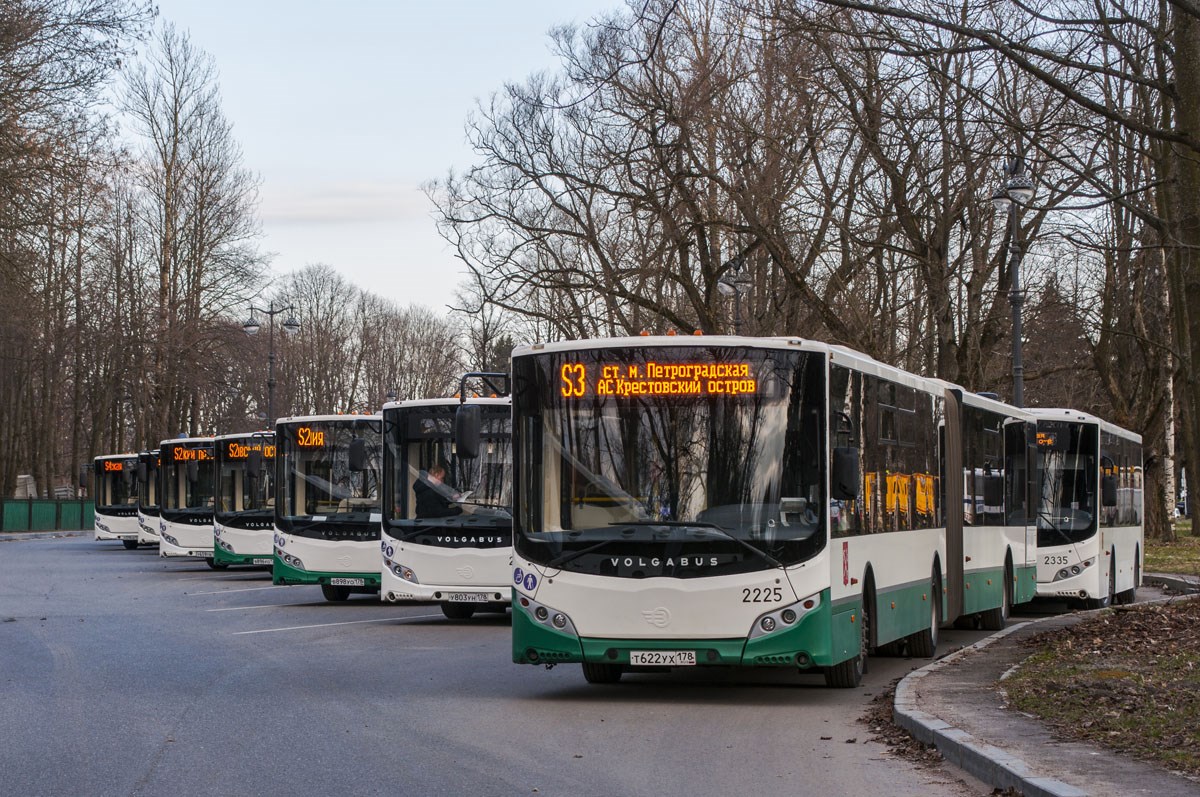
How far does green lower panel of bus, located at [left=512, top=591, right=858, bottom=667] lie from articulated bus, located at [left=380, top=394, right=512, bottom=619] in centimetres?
796

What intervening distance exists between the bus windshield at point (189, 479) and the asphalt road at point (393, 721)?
61.2 feet

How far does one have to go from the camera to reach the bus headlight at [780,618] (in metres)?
13.3

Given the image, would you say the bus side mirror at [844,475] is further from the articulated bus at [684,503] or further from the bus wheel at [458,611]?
the bus wheel at [458,611]

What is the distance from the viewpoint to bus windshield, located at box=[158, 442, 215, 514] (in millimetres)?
40500

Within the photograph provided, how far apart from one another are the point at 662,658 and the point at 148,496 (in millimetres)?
38819

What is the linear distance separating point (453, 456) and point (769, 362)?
965cm

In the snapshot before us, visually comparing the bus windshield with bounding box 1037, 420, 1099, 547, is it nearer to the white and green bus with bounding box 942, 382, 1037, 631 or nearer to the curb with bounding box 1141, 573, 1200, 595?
the white and green bus with bounding box 942, 382, 1037, 631

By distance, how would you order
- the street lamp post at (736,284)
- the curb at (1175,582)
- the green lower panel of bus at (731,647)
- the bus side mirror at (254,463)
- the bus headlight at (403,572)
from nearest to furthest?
the green lower panel of bus at (731,647) < the bus headlight at (403,572) < the curb at (1175,582) < the street lamp post at (736,284) < the bus side mirror at (254,463)

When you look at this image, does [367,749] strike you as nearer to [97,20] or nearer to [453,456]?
[453,456]

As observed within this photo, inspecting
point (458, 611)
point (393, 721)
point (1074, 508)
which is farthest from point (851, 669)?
point (1074, 508)

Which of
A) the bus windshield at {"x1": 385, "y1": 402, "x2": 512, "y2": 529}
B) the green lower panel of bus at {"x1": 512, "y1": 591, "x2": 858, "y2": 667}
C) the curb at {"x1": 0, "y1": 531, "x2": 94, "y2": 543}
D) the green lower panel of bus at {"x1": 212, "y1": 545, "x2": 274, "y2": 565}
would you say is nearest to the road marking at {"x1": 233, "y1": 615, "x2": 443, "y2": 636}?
the bus windshield at {"x1": 385, "y1": 402, "x2": 512, "y2": 529}

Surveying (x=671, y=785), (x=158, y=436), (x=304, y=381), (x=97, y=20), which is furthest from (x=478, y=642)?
(x=304, y=381)

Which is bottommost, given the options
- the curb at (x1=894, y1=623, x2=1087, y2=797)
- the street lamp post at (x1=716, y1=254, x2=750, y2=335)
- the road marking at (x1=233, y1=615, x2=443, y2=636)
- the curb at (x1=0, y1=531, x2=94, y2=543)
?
the curb at (x1=0, y1=531, x2=94, y2=543)

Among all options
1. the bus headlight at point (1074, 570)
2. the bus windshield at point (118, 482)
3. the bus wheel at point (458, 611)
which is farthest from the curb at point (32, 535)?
the bus headlight at point (1074, 570)
